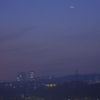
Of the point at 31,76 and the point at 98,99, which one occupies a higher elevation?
the point at 31,76

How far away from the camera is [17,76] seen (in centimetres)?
2122

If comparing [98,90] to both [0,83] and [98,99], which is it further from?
[0,83]

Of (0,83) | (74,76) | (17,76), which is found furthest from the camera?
(74,76)

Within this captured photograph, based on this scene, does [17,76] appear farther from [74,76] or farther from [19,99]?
[19,99]

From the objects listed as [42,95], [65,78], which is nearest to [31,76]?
[65,78]

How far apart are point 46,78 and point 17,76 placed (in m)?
2.99

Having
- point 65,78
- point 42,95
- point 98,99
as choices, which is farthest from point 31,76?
point 98,99

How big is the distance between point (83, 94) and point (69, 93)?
908 millimetres

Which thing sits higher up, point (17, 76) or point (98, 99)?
point (17, 76)

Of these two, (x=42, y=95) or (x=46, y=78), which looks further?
(x=46, y=78)

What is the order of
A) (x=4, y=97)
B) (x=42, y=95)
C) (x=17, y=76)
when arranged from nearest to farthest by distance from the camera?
(x=4, y=97)
(x=42, y=95)
(x=17, y=76)

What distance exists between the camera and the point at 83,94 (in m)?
12.3

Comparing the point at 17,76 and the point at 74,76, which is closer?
the point at 17,76

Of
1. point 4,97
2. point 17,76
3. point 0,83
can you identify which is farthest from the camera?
point 17,76
